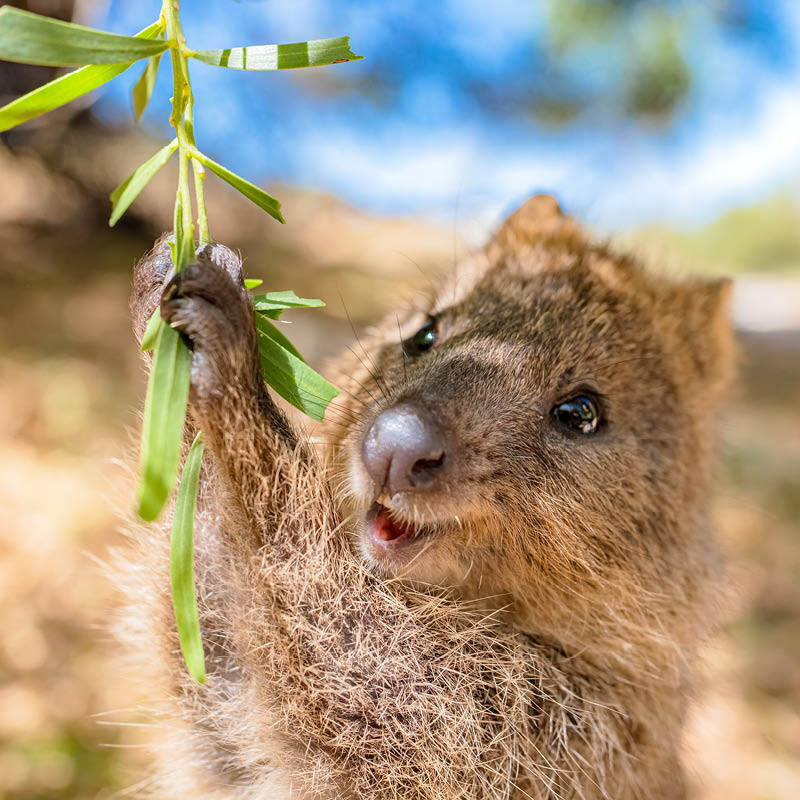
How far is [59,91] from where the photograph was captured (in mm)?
1533

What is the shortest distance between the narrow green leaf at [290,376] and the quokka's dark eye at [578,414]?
0.97 meters

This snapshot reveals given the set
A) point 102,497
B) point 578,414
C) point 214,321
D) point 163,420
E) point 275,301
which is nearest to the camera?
point 163,420

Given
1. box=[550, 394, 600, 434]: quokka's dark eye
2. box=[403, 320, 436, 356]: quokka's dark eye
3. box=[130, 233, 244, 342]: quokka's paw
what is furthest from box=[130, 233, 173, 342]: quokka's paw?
box=[550, 394, 600, 434]: quokka's dark eye

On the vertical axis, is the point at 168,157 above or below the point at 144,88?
below

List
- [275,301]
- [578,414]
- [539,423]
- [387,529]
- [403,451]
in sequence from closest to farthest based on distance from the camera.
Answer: [403,451] → [275,301] → [387,529] → [539,423] → [578,414]

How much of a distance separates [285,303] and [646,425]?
1.46 m

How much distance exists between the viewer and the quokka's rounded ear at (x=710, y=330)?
3.36 meters

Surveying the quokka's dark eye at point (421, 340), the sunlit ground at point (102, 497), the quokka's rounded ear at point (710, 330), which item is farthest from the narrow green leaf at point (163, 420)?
the quokka's rounded ear at point (710, 330)

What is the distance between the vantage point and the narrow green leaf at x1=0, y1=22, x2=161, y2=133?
1.43 m

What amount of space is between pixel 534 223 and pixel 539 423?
1422 millimetres

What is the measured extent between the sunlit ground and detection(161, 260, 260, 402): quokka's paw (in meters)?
0.89

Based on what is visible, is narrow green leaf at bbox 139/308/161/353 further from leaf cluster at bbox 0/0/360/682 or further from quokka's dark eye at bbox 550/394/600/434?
quokka's dark eye at bbox 550/394/600/434

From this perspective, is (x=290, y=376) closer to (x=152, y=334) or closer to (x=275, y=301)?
(x=275, y=301)

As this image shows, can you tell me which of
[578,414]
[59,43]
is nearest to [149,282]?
[59,43]
